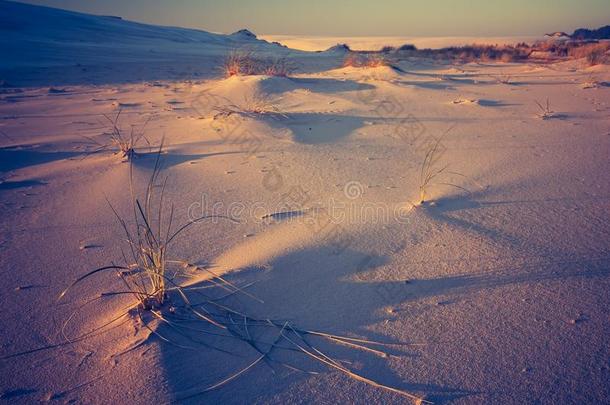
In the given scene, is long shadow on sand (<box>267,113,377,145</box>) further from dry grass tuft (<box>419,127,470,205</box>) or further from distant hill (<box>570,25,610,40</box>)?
distant hill (<box>570,25,610,40</box>)

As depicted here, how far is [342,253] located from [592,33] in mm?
25037

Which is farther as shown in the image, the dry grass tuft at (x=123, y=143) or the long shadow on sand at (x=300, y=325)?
the dry grass tuft at (x=123, y=143)

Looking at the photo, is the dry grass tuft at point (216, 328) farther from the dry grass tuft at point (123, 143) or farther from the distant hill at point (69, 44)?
the distant hill at point (69, 44)

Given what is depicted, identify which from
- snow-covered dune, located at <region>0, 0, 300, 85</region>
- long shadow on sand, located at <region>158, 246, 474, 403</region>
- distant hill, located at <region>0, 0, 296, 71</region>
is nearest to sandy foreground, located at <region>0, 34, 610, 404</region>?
long shadow on sand, located at <region>158, 246, 474, 403</region>

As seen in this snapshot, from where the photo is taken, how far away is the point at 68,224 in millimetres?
1903

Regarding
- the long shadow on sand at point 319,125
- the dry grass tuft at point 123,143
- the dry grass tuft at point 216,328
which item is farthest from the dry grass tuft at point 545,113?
the dry grass tuft at point 123,143

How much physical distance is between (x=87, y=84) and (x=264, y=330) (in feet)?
23.6

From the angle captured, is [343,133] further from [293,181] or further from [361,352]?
[361,352]

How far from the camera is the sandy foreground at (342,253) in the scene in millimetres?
1012

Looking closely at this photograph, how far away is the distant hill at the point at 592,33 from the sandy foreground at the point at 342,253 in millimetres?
20482

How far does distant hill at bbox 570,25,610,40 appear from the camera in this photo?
1891 cm

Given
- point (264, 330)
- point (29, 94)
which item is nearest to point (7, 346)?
point (264, 330)

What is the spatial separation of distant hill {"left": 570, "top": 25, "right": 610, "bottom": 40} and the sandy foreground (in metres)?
20.5

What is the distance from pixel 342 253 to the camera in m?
1.60
